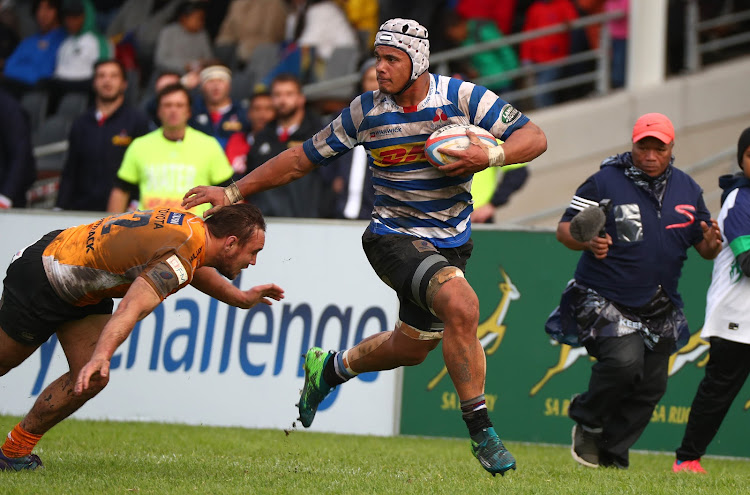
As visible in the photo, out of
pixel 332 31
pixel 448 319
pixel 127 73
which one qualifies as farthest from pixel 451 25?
pixel 448 319

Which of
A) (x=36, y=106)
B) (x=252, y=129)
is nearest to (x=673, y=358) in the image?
(x=252, y=129)

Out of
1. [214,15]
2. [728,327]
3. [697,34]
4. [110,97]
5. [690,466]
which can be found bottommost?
[690,466]

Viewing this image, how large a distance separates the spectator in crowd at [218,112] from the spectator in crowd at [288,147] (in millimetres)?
622

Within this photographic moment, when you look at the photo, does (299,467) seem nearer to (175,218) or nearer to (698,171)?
(175,218)

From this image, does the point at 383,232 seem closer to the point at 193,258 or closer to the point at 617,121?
the point at 193,258

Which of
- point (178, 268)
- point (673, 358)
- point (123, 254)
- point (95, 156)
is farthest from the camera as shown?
point (95, 156)

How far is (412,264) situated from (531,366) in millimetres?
3258

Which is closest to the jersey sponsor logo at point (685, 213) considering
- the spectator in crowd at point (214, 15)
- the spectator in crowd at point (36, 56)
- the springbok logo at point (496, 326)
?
the springbok logo at point (496, 326)

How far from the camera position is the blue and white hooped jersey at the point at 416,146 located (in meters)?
6.74

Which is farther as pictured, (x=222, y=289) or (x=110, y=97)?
(x=110, y=97)

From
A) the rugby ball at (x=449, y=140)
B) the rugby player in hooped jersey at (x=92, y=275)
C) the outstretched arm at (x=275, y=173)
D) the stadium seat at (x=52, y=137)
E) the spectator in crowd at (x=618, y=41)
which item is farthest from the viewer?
the spectator in crowd at (x=618, y=41)

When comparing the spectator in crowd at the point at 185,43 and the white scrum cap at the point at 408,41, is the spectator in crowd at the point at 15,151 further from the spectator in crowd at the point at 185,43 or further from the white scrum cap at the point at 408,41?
the white scrum cap at the point at 408,41

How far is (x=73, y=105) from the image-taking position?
591 inches

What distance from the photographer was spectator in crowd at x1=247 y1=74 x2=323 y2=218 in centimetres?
1159
